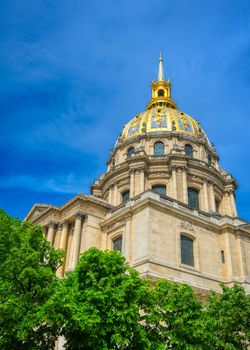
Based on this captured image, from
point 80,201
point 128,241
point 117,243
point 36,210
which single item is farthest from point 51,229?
point 128,241

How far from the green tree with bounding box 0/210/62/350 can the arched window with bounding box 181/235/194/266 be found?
12.6 meters

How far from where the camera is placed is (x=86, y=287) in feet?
53.8

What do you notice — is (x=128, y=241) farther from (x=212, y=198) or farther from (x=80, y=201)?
(x=212, y=198)

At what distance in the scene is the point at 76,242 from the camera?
101 feet

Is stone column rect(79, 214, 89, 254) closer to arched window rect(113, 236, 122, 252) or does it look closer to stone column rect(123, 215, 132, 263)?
arched window rect(113, 236, 122, 252)

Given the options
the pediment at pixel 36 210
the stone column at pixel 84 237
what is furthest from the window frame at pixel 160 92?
the stone column at pixel 84 237

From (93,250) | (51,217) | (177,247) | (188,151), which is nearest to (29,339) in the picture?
(93,250)

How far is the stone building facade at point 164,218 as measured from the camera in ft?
92.2

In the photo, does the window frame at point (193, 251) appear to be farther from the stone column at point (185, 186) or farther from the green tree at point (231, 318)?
the stone column at point (185, 186)

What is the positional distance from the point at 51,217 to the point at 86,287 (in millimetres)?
18979

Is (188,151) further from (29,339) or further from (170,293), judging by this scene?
(29,339)

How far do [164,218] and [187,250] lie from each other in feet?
10.5

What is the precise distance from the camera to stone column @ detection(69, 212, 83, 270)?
1179 inches

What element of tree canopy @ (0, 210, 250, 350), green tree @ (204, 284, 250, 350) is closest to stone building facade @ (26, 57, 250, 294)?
green tree @ (204, 284, 250, 350)
